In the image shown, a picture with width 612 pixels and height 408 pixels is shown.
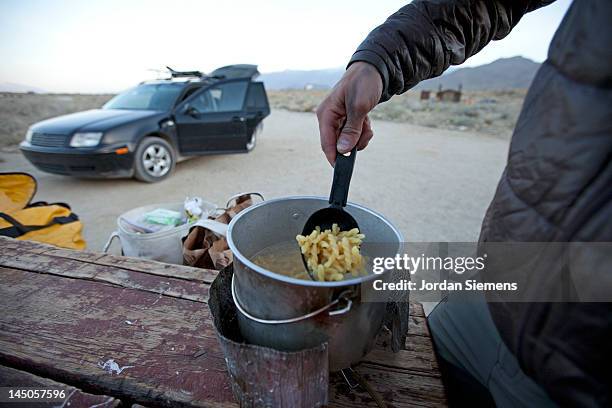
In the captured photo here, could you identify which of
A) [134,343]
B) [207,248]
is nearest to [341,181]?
[134,343]

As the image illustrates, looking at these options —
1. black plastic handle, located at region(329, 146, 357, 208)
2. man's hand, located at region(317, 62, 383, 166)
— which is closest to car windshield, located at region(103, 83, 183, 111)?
man's hand, located at region(317, 62, 383, 166)

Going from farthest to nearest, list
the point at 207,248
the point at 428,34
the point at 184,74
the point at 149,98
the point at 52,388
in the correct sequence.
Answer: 1. the point at 184,74
2. the point at 149,98
3. the point at 207,248
4. the point at 428,34
5. the point at 52,388

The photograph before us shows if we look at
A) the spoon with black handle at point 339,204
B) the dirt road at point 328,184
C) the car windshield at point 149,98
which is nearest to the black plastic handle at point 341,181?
the spoon with black handle at point 339,204

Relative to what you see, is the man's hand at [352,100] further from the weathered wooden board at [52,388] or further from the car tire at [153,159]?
the car tire at [153,159]

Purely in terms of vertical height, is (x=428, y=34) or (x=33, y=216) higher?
(x=428, y=34)

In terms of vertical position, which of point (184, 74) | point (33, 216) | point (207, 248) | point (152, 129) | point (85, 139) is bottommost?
point (207, 248)

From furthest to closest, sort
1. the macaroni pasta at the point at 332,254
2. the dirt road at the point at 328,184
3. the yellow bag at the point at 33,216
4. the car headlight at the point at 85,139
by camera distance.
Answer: the car headlight at the point at 85,139 < the dirt road at the point at 328,184 < the yellow bag at the point at 33,216 < the macaroni pasta at the point at 332,254

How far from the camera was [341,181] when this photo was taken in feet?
Answer: 4.07

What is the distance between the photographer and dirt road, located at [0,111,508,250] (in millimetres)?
Answer: 4691

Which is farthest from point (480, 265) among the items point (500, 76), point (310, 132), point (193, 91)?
point (500, 76)

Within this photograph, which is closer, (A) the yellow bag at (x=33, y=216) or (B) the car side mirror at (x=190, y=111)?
(A) the yellow bag at (x=33, y=216)

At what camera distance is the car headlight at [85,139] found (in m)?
5.31

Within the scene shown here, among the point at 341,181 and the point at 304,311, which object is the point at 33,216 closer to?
the point at 341,181

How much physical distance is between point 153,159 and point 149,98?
157 cm
